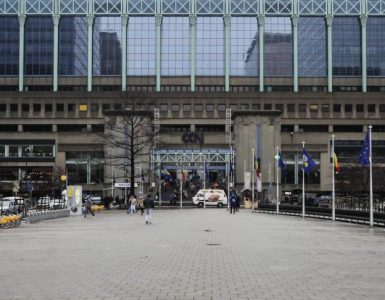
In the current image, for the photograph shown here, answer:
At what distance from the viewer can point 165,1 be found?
389 ft

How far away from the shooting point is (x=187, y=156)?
89.3 metres

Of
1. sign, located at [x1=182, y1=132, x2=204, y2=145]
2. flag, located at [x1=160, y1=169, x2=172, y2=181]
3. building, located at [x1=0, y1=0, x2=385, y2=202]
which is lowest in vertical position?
flag, located at [x1=160, y1=169, x2=172, y2=181]

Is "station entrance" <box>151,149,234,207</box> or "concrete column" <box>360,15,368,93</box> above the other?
"concrete column" <box>360,15,368,93</box>

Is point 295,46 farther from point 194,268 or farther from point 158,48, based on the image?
point 194,268

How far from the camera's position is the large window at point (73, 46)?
384ft

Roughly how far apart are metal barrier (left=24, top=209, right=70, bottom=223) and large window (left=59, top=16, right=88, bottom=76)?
65568 millimetres

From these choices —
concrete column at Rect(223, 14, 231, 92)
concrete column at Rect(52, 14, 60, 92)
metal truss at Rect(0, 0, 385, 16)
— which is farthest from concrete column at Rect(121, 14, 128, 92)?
concrete column at Rect(223, 14, 231, 92)

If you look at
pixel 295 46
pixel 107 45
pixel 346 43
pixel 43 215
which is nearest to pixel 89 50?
pixel 107 45

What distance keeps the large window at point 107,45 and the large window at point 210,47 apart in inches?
581

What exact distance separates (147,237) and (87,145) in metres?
91.1

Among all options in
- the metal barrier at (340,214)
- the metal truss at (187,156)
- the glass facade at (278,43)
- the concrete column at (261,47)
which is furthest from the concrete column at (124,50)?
the metal barrier at (340,214)

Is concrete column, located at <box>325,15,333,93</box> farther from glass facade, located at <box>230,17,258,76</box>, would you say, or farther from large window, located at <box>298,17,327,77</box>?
glass facade, located at <box>230,17,258,76</box>

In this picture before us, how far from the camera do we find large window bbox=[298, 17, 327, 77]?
118 metres

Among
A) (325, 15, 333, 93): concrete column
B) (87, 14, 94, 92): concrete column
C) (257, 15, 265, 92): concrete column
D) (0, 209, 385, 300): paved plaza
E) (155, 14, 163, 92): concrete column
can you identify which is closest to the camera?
(0, 209, 385, 300): paved plaza
